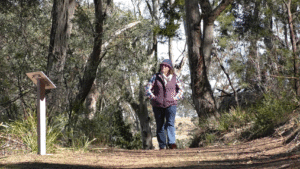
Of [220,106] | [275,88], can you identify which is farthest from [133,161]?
[220,106]

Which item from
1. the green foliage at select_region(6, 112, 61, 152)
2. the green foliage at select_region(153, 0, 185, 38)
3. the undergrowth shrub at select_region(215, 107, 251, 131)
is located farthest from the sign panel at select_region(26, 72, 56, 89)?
the green foliage at select_region(153, 0, 185, 38)

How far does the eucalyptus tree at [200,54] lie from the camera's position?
1041cm

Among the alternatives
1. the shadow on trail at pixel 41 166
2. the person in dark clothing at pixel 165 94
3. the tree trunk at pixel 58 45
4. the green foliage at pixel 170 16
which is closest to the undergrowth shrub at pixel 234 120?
the person in dark clothing at pixel 165 94

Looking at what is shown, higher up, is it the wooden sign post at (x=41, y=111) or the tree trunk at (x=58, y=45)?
the tree trunk at (x=58, y=45)

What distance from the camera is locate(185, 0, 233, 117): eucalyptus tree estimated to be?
1041cm

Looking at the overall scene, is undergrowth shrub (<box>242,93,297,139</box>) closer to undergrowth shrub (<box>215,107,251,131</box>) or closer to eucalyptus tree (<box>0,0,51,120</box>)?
undergrowth shrub (<box>215,107,251,131</box>)

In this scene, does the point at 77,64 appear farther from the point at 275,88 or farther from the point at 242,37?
the point at 242,37

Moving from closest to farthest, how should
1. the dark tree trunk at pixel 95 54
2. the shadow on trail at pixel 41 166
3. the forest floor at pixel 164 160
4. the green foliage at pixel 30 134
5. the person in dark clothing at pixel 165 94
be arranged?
the shadow on trail at pixel 41 166 → the forest floor at pixel 164 160 → the green foliage at pixel 30 134 → the person in dark clothing at pixel 165 94 → the dark tree trunk at pixel 95 54

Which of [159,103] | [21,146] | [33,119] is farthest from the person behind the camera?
[159,103]

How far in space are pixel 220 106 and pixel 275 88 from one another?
5.18 metres

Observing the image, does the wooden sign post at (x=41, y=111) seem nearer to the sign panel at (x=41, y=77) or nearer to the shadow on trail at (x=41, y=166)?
the sign panel at (x=41, y=77)

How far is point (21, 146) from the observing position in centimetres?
615

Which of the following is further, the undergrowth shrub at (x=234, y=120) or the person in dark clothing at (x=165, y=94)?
the undergrowth shrub at (x=234, y=120)

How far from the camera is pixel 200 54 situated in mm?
10570
